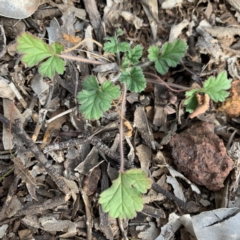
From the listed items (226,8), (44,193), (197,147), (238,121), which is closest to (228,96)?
(238,121)

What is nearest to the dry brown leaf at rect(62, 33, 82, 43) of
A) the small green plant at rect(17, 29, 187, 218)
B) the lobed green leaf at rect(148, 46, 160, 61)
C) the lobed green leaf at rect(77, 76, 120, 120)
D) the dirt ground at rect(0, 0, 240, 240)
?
the dirt ground at rect(0, 0, 240, 240)

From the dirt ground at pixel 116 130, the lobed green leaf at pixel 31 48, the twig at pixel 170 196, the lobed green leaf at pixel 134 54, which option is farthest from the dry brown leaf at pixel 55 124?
the twig at pixel 170 196

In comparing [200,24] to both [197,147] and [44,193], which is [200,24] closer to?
[197,147]

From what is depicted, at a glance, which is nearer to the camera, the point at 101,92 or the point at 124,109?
the point at 101,92

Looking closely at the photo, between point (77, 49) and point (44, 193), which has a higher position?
point (77, 49)

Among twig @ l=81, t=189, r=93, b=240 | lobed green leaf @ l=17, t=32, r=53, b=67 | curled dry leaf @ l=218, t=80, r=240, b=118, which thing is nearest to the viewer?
lobed green leaf @ l=17, t=32, r=53, b=67

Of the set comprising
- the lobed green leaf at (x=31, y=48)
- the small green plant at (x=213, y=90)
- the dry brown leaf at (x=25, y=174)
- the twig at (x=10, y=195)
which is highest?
the lobed green leaf at (x=31, y=48)

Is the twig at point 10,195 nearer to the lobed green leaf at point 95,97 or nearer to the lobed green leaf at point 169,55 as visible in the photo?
the lobed green leaf at point 95,97

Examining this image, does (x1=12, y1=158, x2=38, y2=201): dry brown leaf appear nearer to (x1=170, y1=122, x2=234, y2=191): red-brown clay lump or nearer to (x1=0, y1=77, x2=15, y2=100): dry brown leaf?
(x1=0, y1=77, x2=15, y2=100): dry brown leaf
